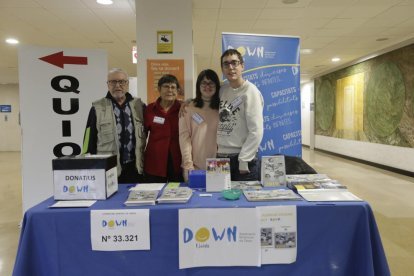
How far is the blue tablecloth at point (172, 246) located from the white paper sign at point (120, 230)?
0.03 meters

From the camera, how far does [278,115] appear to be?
10.5ft

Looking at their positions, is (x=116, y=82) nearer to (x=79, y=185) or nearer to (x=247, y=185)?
(x=79, y=185)

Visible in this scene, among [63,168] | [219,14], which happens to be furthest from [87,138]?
[219,14]

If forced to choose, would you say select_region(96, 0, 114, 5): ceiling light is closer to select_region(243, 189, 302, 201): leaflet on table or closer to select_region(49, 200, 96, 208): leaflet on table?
select_region(49, 200, 96, 208): leaflet on table

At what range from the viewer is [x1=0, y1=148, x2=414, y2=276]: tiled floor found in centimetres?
269

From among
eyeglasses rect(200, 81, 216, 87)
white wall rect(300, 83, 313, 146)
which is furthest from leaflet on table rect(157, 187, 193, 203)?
white wall rect(300, 83, 313, 146)

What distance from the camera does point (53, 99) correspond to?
299 centimetres

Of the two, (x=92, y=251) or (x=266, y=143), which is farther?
(x=266, y=143)

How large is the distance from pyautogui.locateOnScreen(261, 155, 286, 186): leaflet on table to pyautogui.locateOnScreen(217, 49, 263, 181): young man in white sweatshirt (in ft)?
0.69

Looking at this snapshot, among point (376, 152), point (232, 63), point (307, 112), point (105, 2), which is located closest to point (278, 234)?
point (232, 63)

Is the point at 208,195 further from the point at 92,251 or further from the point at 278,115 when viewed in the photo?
the point at 278,115

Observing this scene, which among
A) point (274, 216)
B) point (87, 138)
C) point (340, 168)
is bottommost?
point (340, 168)

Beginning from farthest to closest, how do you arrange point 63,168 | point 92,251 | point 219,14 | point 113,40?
point 113,40 < point 219,14 < point 63,168 < point 92,251

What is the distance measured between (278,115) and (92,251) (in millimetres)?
2325
